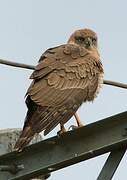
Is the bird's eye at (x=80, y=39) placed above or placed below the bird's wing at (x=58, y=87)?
below

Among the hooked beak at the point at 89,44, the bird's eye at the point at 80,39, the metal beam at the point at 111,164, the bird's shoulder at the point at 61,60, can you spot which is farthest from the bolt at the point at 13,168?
the bird's eye at the point at 80,39

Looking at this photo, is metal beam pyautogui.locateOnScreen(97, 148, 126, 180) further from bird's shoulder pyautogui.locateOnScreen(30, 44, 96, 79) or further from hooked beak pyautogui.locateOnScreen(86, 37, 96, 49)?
hooked beak pyautogui.locateOnScreen(86, 37, 96, 49)

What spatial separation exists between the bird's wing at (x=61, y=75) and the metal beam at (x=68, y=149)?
1.10m

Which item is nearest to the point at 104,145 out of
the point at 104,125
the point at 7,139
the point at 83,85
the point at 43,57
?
the point at 104,125

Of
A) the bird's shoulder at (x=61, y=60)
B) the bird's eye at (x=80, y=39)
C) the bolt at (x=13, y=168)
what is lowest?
the bird's eye at (x=80, y=39)

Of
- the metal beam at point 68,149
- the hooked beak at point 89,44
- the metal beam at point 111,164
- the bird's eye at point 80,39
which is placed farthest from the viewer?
the bird's eye at point 80,39

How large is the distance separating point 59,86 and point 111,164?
2.15 meters

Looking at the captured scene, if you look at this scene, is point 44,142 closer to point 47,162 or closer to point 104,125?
point 47,162

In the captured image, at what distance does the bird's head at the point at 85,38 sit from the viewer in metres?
9.70

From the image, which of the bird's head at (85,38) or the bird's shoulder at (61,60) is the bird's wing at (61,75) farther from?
the bird's head at (85,38)

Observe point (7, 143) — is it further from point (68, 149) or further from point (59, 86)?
point (59, 86)

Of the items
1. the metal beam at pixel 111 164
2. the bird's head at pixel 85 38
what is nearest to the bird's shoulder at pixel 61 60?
the bird's head at pixel 85 38

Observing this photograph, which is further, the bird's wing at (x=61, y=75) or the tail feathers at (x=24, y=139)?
the bird's wing at (x=61, y=75)

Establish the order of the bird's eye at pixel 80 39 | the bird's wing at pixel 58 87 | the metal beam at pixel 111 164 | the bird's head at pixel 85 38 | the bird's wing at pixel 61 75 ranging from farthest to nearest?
the bird's eye at pixel 80 39, the bird's head at pixel 85 38, the bird's wing at pixel 61 75, the bird's wing at pixel 58 87, the metal beam at pixel 111 164
